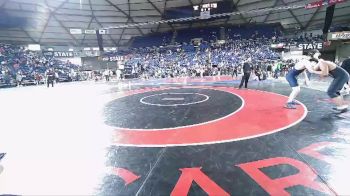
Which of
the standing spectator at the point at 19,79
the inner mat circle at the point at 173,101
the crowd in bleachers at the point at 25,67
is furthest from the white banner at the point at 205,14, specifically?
the standing spectator at the point at 19,79

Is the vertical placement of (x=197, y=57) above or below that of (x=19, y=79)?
above

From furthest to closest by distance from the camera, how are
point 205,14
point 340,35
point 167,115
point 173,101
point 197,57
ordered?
point 197,57 → point 205,14 → point 340,35 → point 173,101 → point 167,115

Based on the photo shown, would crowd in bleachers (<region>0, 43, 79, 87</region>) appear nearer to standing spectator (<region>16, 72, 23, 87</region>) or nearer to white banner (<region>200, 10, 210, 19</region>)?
standing spectator (<region>16, 72, 23, 87</region>)

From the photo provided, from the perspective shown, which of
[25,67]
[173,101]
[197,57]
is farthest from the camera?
[197,57]

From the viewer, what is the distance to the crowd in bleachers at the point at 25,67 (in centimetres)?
2424

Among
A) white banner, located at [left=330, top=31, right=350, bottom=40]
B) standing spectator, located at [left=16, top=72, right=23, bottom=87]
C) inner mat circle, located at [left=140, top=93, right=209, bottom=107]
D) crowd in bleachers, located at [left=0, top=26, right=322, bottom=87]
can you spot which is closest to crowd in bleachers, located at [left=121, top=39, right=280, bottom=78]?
crowd in bleachers, located at [left=0, top=26, right=322, bottom=87]

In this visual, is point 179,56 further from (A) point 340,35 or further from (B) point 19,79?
(B) point 19,79

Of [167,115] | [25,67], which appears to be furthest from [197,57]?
[167,115]

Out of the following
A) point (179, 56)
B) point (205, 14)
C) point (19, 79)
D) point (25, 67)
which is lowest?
point (19, 79)

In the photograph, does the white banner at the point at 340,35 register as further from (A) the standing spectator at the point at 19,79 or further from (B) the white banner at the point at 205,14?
(A) the standing spectator at the point at 19,79

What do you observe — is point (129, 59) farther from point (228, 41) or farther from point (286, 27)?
point (286, 27)

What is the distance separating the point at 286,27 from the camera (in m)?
34.7

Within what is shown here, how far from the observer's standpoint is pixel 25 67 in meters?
28.1

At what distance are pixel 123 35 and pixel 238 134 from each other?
38487 millimetres
